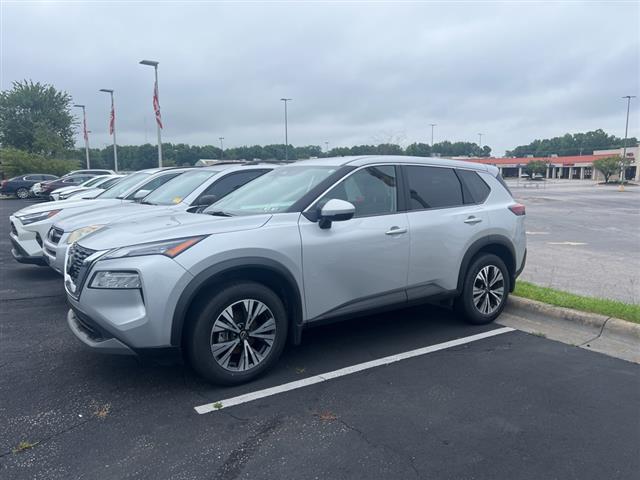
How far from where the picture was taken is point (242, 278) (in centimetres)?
389

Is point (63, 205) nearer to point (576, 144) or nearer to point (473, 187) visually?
point (473, 187)

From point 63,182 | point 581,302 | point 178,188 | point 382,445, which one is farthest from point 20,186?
point 382,445

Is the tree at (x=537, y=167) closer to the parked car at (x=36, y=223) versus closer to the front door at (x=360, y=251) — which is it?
the parked car at (x=36, y=223)

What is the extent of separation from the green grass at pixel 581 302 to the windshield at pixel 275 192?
2969 millimetres

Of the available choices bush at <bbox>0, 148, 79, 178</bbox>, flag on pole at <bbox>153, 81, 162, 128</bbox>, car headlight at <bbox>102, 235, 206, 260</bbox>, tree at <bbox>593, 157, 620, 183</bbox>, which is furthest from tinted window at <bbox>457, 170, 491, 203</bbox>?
tree at <bbox>593, 157, 620, 183</bbox>

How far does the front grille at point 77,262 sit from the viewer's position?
3836mm

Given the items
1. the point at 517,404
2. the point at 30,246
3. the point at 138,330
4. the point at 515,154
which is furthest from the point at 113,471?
the point at 515,154

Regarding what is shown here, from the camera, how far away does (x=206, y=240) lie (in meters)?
3.73

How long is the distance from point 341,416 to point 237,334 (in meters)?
0.99

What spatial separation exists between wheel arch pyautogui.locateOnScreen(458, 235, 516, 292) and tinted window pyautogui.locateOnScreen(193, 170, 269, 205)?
11.6 ft

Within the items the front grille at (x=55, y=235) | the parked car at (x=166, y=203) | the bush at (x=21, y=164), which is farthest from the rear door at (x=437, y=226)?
the bush at (x=21, y=164)

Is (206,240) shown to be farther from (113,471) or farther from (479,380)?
(479,380)

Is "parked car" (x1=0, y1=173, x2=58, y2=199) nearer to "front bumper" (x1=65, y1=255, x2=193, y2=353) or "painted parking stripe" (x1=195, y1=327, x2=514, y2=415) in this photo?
"front bumper" (x1=65, y1=255, x2=193, y2=353)

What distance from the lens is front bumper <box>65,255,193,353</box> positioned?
3494mm
